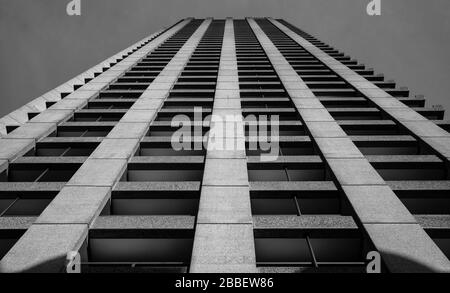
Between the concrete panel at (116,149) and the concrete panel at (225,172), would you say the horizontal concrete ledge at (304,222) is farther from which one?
the concrete panel at (116,149)

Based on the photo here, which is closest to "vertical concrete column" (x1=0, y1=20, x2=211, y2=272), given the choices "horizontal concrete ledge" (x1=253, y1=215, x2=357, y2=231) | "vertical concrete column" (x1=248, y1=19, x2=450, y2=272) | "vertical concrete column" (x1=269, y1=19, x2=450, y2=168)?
"horizontal concrete ledge" (x1=253, y1=215, x2=357, y2=231)

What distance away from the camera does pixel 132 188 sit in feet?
38.5

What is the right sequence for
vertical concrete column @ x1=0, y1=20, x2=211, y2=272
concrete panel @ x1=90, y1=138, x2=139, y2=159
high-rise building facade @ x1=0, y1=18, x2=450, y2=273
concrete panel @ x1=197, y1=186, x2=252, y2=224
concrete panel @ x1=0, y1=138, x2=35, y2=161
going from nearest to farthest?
1. vertical concrete column @ x1=0, y1=20, x2=211, y2=272
2. high-rise building facade @ x1=0, y1=18, x2=450, y2=273
3. concrete panel @ x1=197, y1=186, x2=252, y2=224
4. concrete panel @ x1=90, y1=138, x2=139, y2=159
5. concrete panel @ x1=0, y1=138, x2=35, y2=161

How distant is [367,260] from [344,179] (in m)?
3.19

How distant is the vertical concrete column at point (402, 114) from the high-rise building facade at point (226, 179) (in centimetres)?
9

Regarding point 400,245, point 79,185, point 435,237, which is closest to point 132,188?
point 79,185

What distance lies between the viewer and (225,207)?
10.4 m

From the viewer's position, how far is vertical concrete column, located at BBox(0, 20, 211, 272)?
872 centimetres

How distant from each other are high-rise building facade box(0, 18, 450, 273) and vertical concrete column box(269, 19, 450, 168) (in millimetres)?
86

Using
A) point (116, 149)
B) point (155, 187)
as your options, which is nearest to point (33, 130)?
point (116, 149)

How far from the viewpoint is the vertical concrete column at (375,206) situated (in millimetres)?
8586

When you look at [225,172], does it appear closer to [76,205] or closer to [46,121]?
[76,205]

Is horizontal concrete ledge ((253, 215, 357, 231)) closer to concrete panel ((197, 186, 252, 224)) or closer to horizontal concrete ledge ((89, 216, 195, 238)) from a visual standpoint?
concrete panel ((197, 186, 252, 224))
